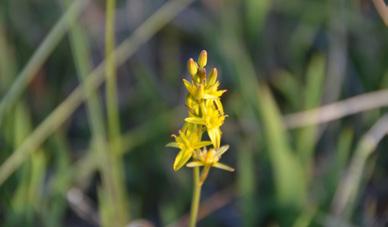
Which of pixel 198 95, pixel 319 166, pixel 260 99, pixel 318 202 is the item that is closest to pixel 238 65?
pixel 260 99

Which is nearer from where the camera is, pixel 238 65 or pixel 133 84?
pixel 238 65

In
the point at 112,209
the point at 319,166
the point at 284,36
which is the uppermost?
the point at 284,36

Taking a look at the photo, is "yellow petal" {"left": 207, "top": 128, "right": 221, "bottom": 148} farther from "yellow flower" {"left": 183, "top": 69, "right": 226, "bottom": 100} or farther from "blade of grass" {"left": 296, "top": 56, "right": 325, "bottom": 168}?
"blade of grass" {"left": 296, "top": 56, "right": 325, "bottom": 168}

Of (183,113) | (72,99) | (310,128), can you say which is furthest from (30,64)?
(310,128)

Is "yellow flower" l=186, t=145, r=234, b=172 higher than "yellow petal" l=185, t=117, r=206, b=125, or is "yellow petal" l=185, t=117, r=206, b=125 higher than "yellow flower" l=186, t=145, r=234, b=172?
"yellow petal" l=185, t=117, r=206, b=125

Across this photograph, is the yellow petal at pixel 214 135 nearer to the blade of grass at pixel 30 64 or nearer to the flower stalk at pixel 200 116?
the flower stalk at pixel 200 116

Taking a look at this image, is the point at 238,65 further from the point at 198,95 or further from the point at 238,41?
the point at 198,95

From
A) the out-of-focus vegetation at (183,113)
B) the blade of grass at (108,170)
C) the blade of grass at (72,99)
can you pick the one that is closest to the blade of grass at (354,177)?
the out-of-focus vegetation at (183,113)

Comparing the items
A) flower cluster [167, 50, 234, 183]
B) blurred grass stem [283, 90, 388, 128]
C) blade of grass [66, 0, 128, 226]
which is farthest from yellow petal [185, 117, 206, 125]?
blurred grass stem [283, 90, 388, 128]
